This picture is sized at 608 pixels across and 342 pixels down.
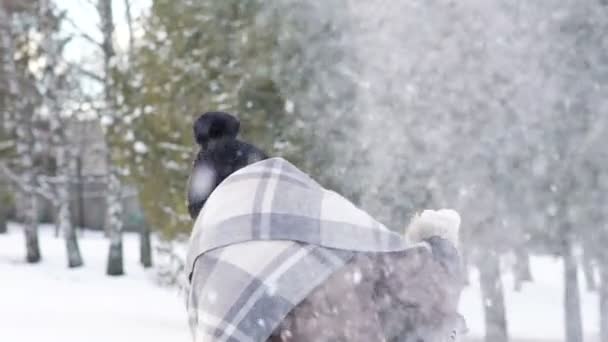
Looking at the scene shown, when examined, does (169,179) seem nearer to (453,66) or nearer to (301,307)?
(453,66)

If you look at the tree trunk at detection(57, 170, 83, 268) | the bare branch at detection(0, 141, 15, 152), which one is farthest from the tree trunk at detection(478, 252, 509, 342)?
the bare branch at detection(0, 141, 15, 152)

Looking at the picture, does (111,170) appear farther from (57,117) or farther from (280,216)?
(280,216)

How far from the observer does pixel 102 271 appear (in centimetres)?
1702

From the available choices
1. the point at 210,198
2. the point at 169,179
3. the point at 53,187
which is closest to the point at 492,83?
the point at 169,179

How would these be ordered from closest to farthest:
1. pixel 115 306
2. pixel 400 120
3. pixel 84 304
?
1. pixel 400 120
2. pixel 84 304
3. pixel 115 306

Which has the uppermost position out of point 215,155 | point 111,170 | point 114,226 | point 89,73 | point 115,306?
point 89,73

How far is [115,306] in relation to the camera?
40.0 ft

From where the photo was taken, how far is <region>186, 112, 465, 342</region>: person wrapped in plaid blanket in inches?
71.9

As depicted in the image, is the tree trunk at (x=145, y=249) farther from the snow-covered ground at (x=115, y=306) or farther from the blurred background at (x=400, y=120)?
the blurred background at (x=400, y=120)

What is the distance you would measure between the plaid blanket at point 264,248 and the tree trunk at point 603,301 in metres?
7.60

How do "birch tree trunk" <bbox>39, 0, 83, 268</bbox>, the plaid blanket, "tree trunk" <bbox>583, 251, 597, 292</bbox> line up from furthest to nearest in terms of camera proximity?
"birch tree trunk" <bbox>39, 0, 83, 268</bbox>
"tree trunk" <bbox>583, 251, 597, 292</bbox>
the plaid blanket

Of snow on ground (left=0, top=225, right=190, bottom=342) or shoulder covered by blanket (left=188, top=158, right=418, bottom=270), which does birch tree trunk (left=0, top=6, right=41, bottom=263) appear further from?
shoulder covered by blanket (left=188, top=158, right=418, bottom=270)

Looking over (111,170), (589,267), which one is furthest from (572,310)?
(111,170)

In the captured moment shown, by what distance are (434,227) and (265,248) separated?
0.49 metres
